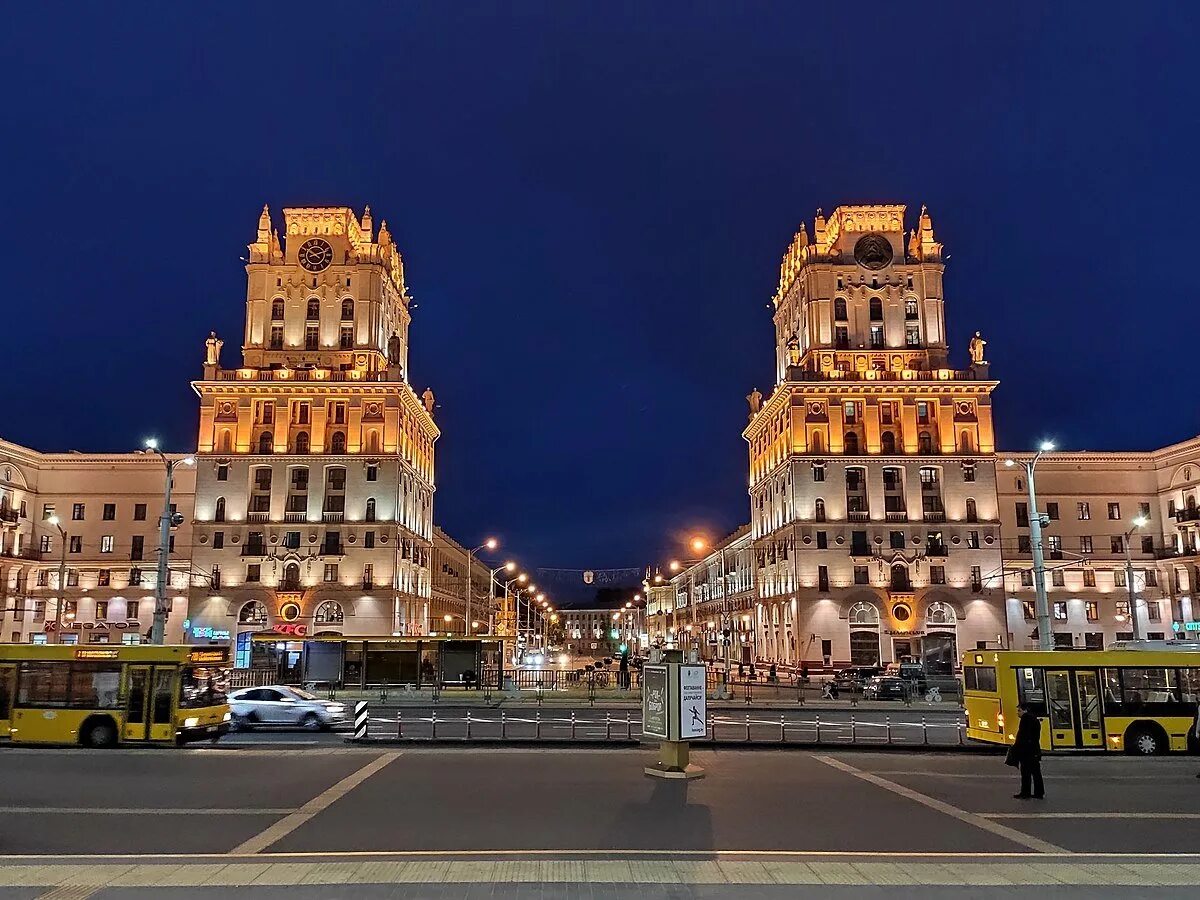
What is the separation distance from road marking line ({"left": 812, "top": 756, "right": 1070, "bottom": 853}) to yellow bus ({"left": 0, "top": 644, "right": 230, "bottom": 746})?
16595 millimetres

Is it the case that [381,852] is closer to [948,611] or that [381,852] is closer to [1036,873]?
[1036,873]

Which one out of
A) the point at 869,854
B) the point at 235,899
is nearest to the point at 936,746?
the point at 869,854

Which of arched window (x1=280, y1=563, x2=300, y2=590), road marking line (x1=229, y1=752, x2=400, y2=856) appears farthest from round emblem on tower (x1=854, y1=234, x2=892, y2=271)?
road marking line (x1=229, y1=752, x2=400, y2=856)

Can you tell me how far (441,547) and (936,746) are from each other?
8923 centimetres

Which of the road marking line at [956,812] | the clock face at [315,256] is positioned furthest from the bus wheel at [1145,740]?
the clock face at [315,256]

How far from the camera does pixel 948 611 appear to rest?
8031 centimetres

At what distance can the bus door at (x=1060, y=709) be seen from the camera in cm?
2458

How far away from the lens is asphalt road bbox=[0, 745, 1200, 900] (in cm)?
1078

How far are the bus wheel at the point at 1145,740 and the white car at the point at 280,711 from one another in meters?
23.9

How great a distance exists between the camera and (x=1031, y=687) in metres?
24.7

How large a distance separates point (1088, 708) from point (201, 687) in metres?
23.3

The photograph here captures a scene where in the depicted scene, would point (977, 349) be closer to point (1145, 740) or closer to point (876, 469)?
point (876, 469)

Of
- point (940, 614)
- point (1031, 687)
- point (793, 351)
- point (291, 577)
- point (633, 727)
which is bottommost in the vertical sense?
point (633, 727)

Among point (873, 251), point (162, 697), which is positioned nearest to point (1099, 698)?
point (162, 697)
